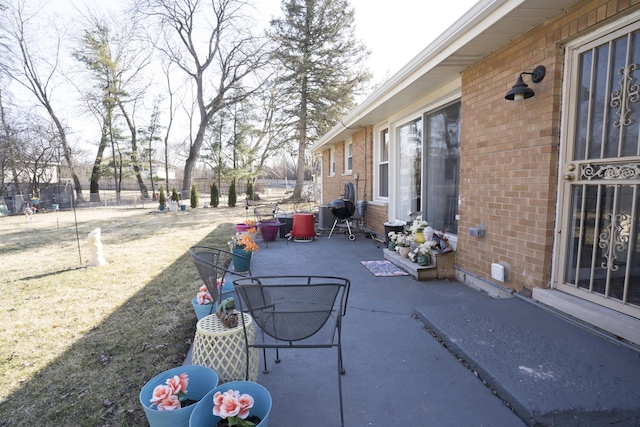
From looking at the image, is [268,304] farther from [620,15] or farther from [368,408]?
[620,15]

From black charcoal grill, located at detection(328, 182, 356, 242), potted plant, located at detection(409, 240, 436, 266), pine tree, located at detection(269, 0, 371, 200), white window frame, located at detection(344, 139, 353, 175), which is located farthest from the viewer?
pine tree, located at detection(269, 0, 371, 200)

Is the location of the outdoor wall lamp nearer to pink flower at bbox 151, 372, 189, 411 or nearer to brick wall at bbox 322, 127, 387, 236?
pink flower at bbox 151, 372, 189, 411

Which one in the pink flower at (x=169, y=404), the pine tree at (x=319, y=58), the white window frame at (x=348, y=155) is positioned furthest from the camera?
the pine tree at (x=319, y=58)

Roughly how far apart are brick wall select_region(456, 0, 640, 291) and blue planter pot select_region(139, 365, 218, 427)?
110 inches

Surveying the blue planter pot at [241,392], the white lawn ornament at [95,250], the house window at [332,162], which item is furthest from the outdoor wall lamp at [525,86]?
the house window at [332,162]

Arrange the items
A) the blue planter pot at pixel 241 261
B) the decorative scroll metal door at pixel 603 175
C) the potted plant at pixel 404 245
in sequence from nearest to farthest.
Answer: the decorative scroll metal door at pixel 603 175 → the blue planter pot at pixel 241 261 → the potted plant at pixel 404 245

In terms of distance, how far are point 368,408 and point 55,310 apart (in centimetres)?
362

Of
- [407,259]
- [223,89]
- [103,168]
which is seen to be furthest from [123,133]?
[407,259]

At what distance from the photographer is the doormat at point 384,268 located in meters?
4.41

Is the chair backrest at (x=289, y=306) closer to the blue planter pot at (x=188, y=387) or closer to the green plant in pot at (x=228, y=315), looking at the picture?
the green plant in pot at (x=228, y=315)

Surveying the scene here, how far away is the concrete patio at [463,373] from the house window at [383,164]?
4.27 metres

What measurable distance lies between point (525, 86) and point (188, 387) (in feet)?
11.1

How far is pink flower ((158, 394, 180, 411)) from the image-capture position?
1.51 metres

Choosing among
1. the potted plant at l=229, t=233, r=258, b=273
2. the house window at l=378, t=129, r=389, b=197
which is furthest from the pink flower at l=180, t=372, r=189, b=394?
the house window at l=378, t=129, r=389, b=197
